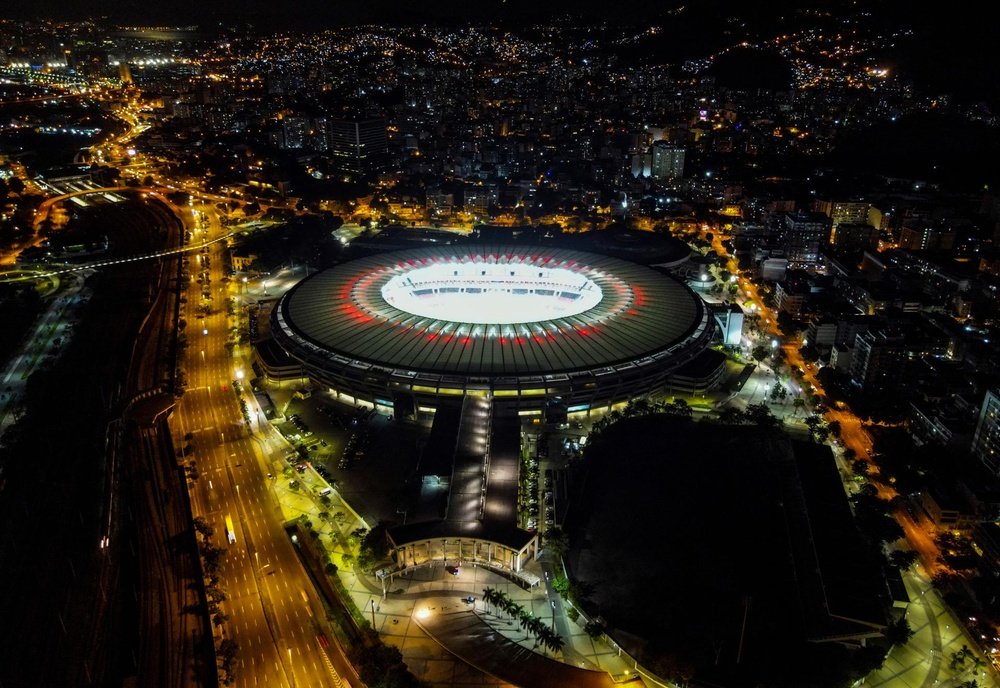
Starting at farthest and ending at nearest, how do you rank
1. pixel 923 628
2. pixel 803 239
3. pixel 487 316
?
1. pixel 803 239
2. pixel 487 316
3. pixel 923 628

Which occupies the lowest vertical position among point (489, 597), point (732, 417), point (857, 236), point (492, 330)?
point (489, 597)

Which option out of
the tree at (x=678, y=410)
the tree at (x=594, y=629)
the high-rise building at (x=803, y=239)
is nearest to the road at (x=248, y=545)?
the tree at (x=594, y=629)

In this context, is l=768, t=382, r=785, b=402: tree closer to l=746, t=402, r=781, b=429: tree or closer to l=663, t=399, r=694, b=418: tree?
l=746, t=402, r=781, b=429: tree

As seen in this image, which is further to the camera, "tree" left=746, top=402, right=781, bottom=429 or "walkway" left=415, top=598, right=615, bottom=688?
"tree" left=746, top=402, right=781, bottom=429

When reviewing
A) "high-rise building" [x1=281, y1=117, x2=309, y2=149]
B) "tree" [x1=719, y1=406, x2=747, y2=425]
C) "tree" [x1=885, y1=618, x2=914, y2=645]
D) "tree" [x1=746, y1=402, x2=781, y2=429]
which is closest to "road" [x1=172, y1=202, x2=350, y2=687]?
"tree" [x1=885, y1=618, x2=914, y2=645]

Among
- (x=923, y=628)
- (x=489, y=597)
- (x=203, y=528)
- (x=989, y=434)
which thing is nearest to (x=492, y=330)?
(x=489, y=597)

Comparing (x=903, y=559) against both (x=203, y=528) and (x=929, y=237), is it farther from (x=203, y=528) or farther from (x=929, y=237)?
(x=929, y=237)
